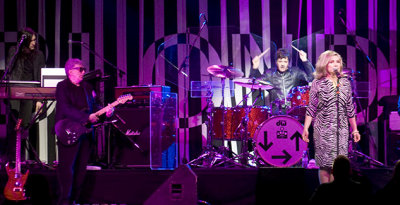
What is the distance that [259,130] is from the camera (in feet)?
23.7

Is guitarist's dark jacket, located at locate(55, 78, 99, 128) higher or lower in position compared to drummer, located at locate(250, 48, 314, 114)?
lower

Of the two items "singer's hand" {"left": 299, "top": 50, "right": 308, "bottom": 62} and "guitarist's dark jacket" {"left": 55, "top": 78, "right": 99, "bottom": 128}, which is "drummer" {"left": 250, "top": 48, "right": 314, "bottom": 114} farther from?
"guitarist's dark jacket" {"left": 55, "top": 78, "right": 99, "bottom": 128}

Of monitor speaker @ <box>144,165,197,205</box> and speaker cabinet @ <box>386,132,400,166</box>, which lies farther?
speaker cabinet @ <box>386,132,400,166</box>

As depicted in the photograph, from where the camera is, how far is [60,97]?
534cm

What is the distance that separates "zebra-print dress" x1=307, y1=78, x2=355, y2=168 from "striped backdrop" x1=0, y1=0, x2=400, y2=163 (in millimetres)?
3490

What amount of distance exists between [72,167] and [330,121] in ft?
10.0

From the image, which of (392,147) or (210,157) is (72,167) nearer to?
(210,157)

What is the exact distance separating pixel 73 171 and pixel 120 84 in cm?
362

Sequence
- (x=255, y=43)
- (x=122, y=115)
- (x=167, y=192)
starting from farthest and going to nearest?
(x=255, y=43) < (x=122, y=115) < (x=167, y=192)

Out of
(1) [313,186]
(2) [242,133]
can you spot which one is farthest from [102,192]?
(1) [313,186]

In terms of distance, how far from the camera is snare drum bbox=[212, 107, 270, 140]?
7.30 metres

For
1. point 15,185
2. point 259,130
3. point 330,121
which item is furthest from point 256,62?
point 15,185

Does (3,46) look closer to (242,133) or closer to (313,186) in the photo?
(242,133)

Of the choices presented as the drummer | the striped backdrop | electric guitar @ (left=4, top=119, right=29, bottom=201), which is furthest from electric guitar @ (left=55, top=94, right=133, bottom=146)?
the drummer
